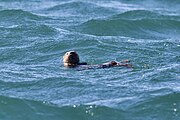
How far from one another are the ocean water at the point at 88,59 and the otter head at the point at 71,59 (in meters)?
0.15

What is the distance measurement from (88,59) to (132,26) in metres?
5.81

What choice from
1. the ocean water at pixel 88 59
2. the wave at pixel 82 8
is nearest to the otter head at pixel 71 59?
the ocean water at pixel 88 59

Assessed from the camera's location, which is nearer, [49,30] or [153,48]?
[153,48]

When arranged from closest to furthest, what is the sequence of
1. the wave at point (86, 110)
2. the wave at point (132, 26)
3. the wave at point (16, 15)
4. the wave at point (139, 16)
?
the wave at point (86, 110)
the wave at point (132, 26)
the wave at point (16, 15)
the wave at point (139, 16)

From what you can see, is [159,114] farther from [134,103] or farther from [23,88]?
[23,88]

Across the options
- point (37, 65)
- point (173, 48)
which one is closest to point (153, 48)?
point (173, 48)

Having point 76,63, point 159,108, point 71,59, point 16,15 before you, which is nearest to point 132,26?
point 16,15

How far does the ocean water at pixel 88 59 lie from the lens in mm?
13977

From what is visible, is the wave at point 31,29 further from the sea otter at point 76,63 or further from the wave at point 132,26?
the sea otter at point 76,63

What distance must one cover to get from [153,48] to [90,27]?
3.86m

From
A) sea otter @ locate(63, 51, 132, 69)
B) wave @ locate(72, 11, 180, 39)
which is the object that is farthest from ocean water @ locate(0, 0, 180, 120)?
sea otter @ locate(63, 51, 132, 69)

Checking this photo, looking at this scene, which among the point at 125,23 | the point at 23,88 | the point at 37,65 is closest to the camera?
the point at 23,88

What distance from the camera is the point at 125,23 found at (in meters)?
23.9

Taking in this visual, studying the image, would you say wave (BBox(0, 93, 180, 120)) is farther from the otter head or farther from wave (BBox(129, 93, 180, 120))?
the otter head
